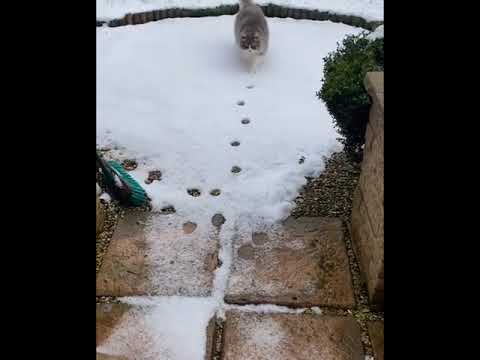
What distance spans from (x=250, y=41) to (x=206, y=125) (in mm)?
941

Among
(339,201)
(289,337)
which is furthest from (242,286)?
(339,201)

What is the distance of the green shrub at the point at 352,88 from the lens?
2.39m

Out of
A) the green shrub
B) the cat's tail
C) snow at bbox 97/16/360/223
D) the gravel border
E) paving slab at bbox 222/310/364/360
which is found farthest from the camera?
the cat's tail

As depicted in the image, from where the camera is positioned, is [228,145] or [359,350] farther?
[228,145]

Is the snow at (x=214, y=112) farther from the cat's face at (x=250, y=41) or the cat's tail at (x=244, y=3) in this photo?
the cat's tail at (x=244, y=3)

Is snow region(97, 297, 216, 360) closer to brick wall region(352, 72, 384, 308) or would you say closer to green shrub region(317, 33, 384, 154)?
brick wall region(352, 72, 384, 308)

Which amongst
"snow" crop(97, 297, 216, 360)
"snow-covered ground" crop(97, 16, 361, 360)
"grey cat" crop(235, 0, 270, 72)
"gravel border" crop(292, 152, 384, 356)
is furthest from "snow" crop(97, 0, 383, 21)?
"snow" crop(97, 297, 216, 360)

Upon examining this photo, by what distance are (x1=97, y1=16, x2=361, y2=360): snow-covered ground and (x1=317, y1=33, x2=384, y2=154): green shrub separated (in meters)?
0.50

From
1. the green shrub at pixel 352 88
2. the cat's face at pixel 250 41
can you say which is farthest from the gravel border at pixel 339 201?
the cat's face at pixel 250 41

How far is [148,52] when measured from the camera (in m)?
4.40

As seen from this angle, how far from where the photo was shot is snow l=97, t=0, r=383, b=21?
193 inches
